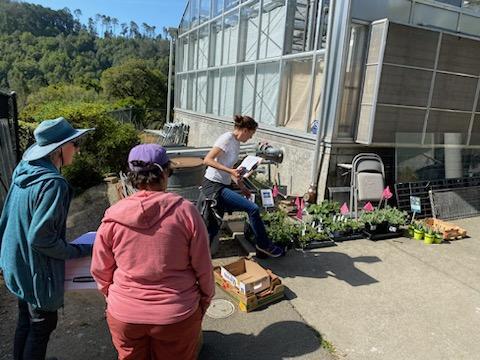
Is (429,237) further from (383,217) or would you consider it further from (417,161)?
(417,161)

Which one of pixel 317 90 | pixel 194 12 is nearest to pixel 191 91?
pixel 194 12

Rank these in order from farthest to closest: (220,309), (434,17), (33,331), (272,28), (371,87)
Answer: (272,28), (434,17), (371,87), (220,309), (33,331)

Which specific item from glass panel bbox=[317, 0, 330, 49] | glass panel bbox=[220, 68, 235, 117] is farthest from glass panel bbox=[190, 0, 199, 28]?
glass panel bbox=[317, 0, 330, 49]

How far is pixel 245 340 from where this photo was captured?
Result: 3.04 m

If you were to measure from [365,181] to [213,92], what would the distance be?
23.8ft

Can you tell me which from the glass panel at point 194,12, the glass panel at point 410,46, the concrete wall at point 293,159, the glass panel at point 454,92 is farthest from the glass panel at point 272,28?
the glass panel at point 194,12

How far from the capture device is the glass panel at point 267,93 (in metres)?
8.20

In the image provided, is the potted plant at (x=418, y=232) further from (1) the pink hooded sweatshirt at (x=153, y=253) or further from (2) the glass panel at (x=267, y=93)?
(1) the pink hooded sweatshirt at (x=153, y=253)

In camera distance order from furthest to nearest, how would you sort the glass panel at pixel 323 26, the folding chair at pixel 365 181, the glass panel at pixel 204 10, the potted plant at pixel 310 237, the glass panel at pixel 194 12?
the glass panel at pixel 194 12 → the glass panel at pixel 204 10 → the glass panel at pixel 323 26 → the folding chair at pixel 365 181 → the potted plant at pixel 310 237

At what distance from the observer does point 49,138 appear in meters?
2.21

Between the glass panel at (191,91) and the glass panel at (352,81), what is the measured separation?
28.0 ft

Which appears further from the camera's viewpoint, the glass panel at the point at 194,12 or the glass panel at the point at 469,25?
the glass panel at the point at 194,12

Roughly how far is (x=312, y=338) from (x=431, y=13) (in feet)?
21.2

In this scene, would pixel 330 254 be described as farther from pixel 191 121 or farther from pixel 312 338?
pixel 191 121
